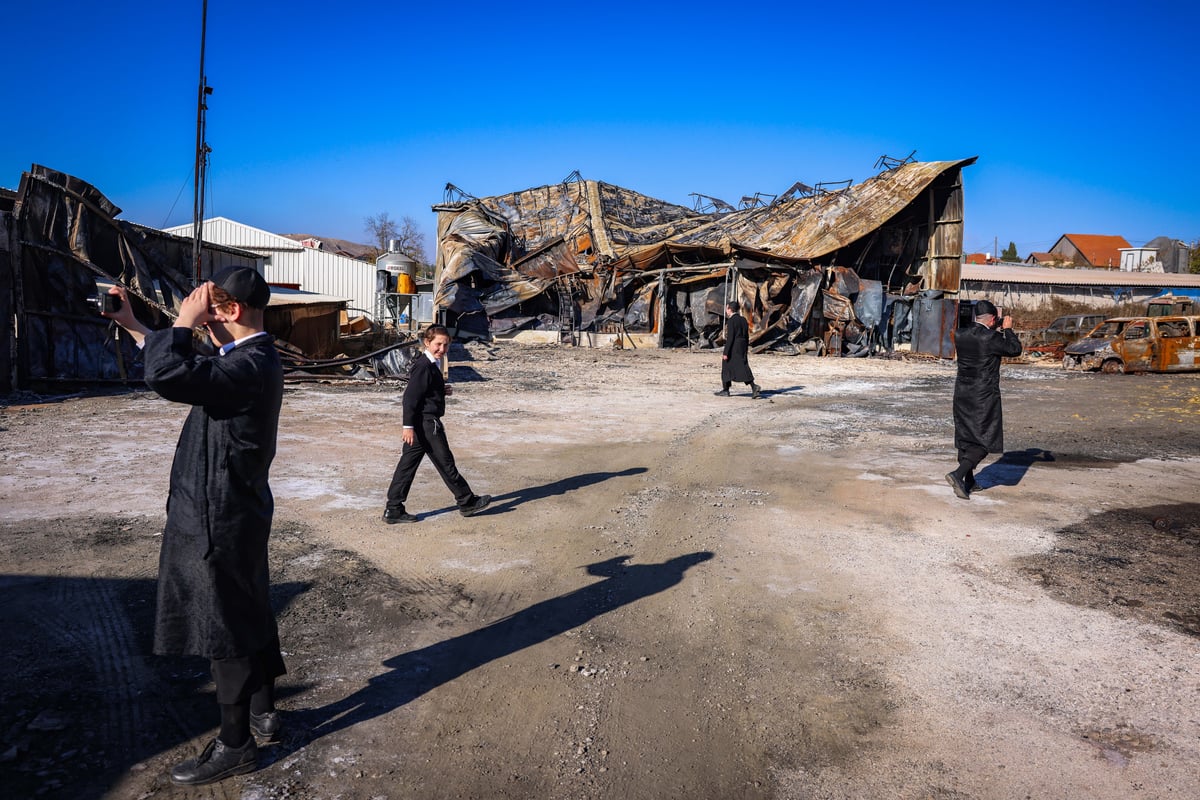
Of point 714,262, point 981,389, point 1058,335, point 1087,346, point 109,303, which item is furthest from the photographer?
point 1058,335

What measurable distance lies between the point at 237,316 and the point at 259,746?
1574 mm

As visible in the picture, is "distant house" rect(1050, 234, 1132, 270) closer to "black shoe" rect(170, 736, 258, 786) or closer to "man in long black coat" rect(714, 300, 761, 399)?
"man in long black coat" rect(714, 300, 761, 399)

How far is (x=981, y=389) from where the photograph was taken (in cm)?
702

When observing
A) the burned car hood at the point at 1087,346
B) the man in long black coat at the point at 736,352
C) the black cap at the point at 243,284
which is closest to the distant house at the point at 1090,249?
the burned car hood at the point at 1087,346

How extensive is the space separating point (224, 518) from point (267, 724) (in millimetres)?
838

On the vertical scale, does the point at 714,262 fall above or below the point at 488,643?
above

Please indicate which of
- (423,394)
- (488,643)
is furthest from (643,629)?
(423,394)

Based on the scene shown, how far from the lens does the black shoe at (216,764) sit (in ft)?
8.69

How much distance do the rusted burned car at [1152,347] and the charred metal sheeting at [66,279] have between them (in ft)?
72.8

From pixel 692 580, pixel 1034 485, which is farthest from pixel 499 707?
pixel 1034 485

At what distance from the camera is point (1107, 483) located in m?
7.54

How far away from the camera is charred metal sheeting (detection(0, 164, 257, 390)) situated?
10.9 m

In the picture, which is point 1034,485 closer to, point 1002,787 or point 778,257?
point 1002,787

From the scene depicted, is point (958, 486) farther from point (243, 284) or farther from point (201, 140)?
point (201, 140)
